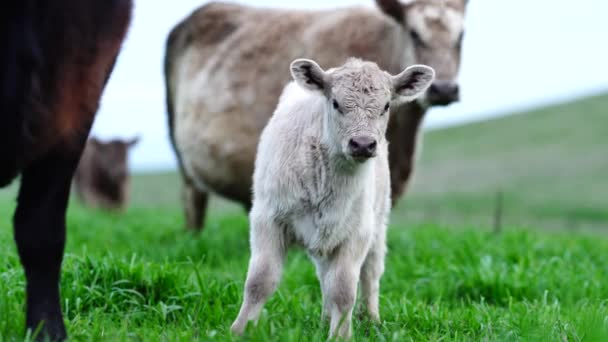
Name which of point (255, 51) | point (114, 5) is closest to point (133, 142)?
point (255, 51)

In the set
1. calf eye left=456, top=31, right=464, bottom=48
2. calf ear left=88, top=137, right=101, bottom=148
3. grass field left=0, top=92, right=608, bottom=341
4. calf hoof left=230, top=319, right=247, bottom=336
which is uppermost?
calf eye left=456, top=31, right=464, bottom=48

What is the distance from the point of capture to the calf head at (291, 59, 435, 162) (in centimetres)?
426

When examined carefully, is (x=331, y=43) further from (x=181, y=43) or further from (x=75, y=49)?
(x=75, y=49)

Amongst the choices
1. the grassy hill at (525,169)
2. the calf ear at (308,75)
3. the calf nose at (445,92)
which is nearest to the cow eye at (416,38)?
the calf nose at (445,92)

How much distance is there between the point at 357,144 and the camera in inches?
165

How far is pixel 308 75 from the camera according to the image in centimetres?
460

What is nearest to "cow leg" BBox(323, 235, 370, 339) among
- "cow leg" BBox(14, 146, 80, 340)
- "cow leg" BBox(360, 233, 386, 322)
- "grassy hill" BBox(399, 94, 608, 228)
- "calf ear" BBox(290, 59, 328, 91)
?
"cow leg" BBox(360, 233, 386, 322)

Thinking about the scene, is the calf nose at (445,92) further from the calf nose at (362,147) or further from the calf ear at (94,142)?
the calf ear at (94,142)

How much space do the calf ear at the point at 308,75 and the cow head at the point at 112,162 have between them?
13755 millimetres

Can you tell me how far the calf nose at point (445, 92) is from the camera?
23.3 feet

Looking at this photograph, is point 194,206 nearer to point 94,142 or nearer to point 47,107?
point 47,107

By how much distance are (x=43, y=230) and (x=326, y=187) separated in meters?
1.51

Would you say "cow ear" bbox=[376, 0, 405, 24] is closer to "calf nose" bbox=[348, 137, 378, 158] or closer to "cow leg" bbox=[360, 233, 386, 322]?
"cow leg" bbox=[360, 233, 386, 322]

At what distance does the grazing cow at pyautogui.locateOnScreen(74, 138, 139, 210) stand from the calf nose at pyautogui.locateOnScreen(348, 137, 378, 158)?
14.0 meters
